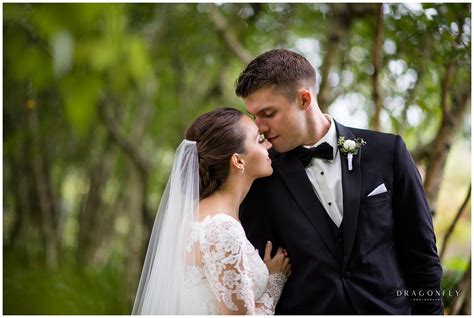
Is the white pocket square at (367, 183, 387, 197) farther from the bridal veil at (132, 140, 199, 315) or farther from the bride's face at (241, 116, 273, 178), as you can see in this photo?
the bridal veil at (132, 140, 199, 315)

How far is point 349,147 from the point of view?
250 cm

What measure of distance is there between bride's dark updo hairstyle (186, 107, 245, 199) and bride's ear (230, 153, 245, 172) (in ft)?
0.06

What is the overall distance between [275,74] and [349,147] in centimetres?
46

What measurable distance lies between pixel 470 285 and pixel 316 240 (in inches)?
66.2

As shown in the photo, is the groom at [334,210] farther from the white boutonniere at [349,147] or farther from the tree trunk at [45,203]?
the tree trunk at [45,203]

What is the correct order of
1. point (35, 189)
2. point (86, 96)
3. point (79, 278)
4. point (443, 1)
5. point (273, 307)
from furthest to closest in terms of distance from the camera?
1. point (35, 189)
2. point (79, 278)
3. point (443, 1)
4. point (273, 307)
5. point (86, 96)

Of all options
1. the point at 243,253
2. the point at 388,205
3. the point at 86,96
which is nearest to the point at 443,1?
the point at 388,205

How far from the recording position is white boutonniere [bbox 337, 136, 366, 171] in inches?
98.0

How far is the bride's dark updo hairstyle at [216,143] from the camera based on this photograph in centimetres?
251

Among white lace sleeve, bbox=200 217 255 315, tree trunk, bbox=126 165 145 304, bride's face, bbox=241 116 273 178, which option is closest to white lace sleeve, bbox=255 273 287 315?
white lace sleeve, bbox=200 217 255 315

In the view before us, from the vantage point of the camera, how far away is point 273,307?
2461 millimetres

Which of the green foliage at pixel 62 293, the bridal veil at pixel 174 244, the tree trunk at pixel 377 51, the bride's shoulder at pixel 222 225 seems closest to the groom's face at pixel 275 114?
the bridal veil at pixel 174 244

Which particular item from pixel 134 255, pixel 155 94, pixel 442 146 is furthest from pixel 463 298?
pixel 155 94

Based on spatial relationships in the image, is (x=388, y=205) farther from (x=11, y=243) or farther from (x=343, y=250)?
(x=11, y=243)
